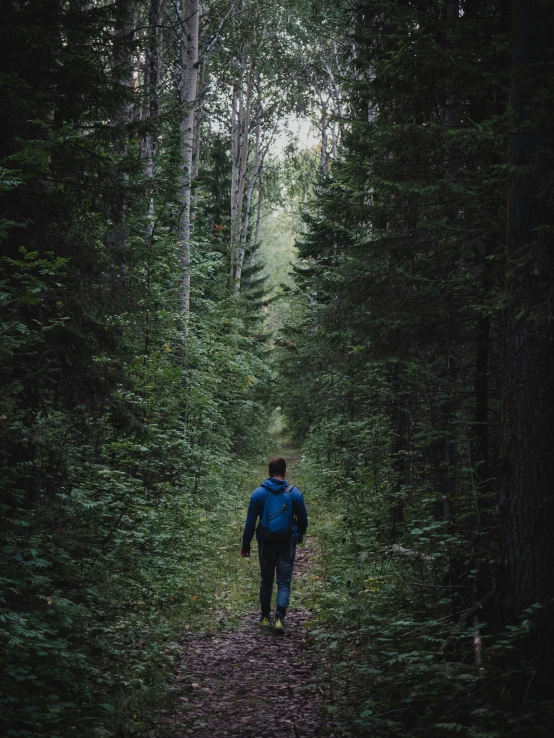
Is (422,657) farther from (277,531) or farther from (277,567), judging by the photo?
(277,567)

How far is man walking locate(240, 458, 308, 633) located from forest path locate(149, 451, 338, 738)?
0.42 metres

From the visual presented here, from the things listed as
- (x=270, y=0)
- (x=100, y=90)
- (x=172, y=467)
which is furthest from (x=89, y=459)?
(x=270, y=0)

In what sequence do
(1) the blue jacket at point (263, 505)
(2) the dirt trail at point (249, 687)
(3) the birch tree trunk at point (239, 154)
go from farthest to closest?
(3) the birch tree trunk at point (239, 154)
(1) the blue jacket at point (263, 505)
(2) the dirt trail at point (249, 687)

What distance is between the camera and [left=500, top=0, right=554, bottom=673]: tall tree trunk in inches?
176

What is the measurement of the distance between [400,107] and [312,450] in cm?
1530

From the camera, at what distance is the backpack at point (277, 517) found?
6.99m

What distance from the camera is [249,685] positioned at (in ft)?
17.4

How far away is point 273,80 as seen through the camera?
29.7 m

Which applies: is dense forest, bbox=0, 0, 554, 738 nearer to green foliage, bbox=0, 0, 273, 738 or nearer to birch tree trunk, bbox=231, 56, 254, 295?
green foliage, bbox=0, 0, 273, 738

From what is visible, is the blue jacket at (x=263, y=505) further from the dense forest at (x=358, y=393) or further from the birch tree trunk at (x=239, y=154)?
the birch tree trunk at (x=239, y=154)

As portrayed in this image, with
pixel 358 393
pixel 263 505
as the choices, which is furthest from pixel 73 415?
pixel 358 393

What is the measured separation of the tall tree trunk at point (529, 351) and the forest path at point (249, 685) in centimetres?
190

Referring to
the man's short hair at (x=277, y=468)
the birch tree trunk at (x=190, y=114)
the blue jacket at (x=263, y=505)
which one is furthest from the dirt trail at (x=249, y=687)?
the birch tree trunk at (x=190, y=114)

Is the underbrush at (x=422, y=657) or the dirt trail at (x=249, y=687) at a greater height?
the underbrush at (x=422, y=657)
